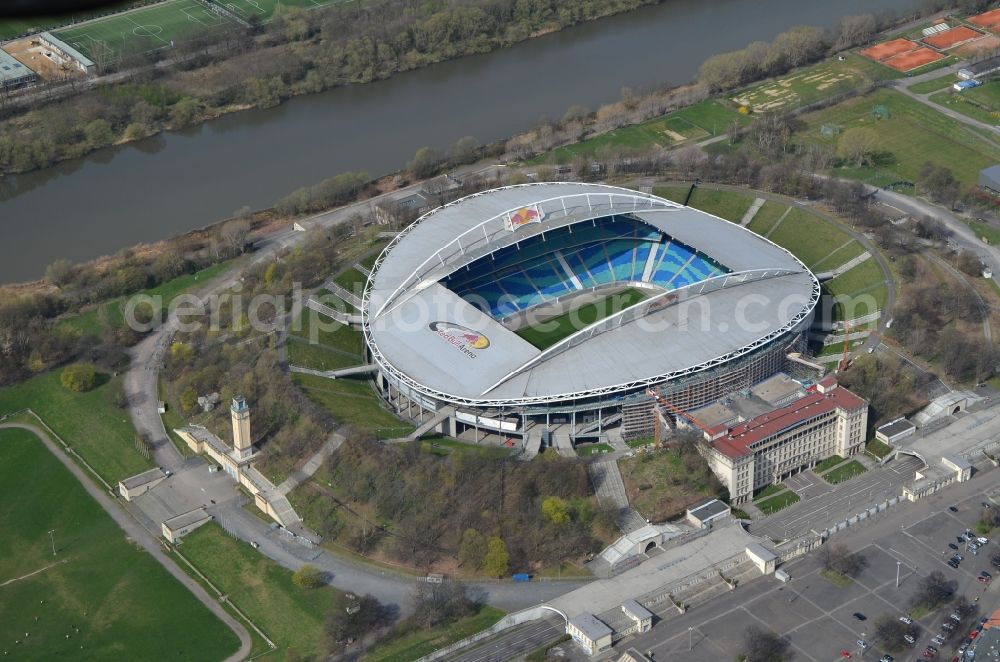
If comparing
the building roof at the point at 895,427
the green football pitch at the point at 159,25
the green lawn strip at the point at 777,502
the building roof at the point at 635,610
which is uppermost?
the green football pitch at the point at 159,25

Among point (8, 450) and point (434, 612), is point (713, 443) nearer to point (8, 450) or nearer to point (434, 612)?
point (434, 612)

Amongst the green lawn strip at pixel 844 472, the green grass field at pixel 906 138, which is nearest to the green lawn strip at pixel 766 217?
the green grass field at pixel 906 138

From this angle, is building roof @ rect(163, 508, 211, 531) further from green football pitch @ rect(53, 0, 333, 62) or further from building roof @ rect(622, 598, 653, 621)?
green football pitch @ rect(53, 0, 333, 62)

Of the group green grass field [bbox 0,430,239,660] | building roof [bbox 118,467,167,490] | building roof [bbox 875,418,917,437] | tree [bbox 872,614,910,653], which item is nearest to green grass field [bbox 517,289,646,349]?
building roof [bbox 875,418,917,437]

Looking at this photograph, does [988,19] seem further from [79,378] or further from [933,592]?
[79,378]

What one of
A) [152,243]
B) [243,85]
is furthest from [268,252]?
[243,85]

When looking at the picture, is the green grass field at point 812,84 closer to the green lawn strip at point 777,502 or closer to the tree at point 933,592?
the green lawn strip at point 777,502
